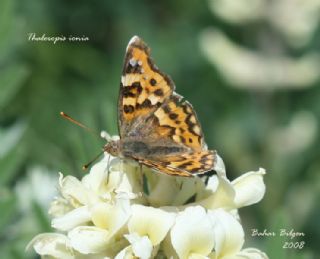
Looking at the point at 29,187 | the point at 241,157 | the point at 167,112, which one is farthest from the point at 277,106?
the point at 167,112

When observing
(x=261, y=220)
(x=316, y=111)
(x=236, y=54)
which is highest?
(x=236, y=54)

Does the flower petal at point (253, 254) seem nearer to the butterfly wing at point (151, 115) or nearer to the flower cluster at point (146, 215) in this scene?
the flower cluster at point (146, 215)

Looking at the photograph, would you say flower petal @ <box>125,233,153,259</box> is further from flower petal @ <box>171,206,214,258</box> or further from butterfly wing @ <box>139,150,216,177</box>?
butterfly wing @ <box>139,150,216,177</box>

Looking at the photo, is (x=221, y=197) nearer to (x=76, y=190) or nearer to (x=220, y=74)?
(x=76, y=190)

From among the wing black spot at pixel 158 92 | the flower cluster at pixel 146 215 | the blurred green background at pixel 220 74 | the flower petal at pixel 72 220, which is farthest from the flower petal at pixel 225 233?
the blurred green background at pixel 220 74

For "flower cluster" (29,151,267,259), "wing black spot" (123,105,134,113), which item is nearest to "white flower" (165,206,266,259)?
"flower cluster" (29,151,267,259)

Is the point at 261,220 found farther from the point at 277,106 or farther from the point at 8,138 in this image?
the point at 8,138
